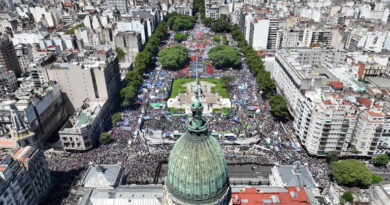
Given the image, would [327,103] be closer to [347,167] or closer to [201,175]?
[347,167]

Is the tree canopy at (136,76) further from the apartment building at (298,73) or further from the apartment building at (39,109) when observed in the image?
the apartment building at (298,73)

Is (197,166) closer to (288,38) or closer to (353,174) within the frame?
(353,174)

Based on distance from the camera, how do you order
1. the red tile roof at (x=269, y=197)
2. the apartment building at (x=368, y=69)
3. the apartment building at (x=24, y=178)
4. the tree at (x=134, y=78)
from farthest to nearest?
the apartment building at (x=368, y=69) < the tree at (x=134, y=78) < the red tile roof at (x=269, y=197) < the apartment building at (x=24, y=178)

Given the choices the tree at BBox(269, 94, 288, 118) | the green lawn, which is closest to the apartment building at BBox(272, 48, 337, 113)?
the tree at BBox(269, 94, 288, 118)

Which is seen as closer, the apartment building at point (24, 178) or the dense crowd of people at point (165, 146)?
the apartment building at point (24, 178)

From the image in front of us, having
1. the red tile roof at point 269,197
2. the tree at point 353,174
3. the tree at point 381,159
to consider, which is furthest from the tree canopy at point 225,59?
the red tile roof at point 269,197

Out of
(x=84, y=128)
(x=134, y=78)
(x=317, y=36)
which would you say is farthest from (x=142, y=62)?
(x=317, y=36)

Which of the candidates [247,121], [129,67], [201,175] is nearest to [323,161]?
[247,121]
